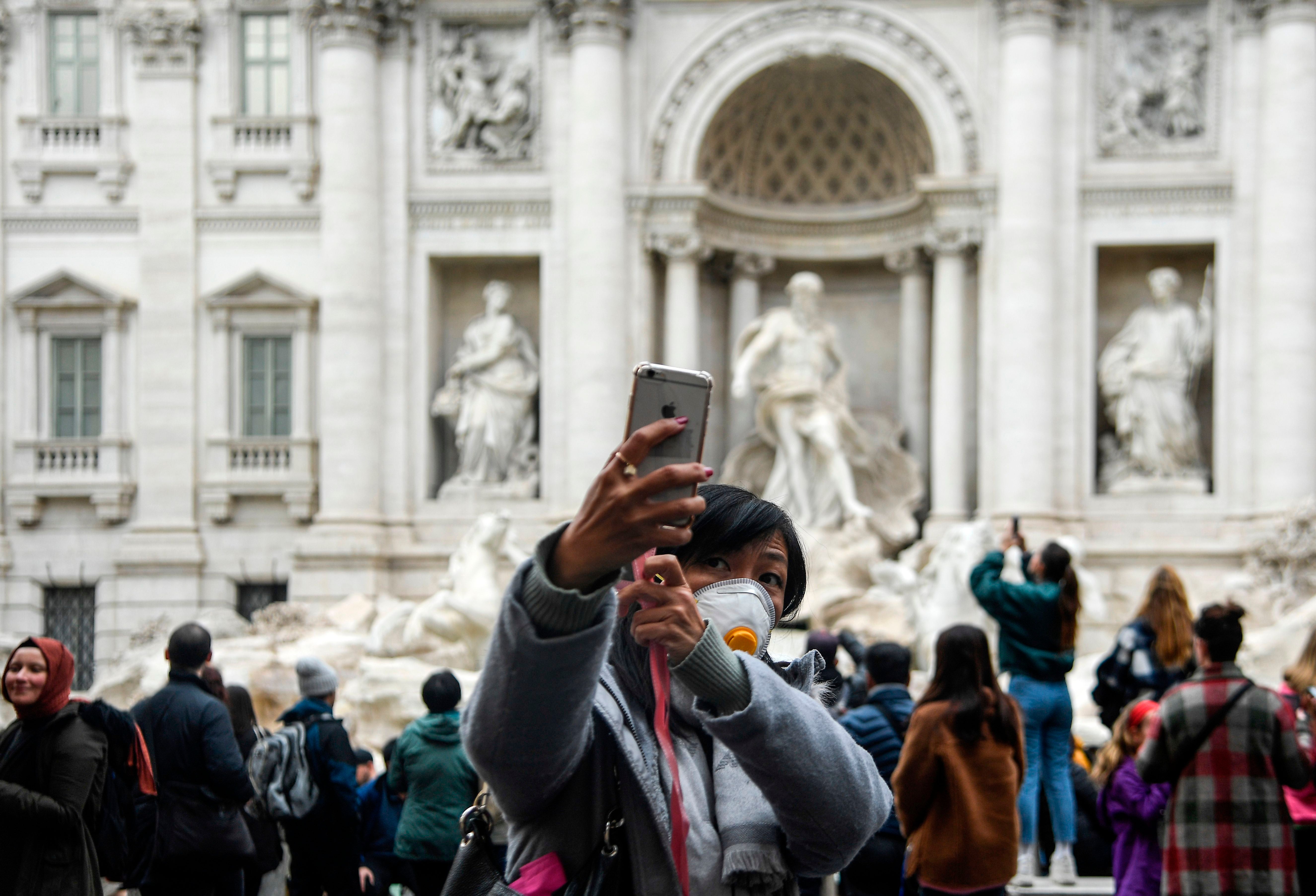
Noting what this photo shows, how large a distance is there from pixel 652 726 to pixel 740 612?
0.98ft

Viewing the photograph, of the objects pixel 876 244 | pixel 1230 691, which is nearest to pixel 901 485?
pixel 876 244

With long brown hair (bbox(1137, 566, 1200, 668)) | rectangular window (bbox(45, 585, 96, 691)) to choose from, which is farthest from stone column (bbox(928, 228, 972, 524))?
rectangular window (bbox(45, 585, 96, 691))

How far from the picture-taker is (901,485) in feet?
63.2

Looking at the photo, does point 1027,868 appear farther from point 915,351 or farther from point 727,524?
point 915,351

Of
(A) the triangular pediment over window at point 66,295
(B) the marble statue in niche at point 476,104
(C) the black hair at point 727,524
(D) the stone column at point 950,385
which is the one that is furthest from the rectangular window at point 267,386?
(C) the black hair at point 727,524

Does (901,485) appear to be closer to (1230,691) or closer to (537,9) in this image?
(537,9)

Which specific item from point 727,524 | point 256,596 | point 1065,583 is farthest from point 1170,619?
point 256,596

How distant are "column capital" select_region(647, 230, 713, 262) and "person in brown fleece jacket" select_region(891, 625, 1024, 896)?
43.5 feet

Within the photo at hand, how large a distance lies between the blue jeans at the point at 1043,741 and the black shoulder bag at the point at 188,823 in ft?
13.9

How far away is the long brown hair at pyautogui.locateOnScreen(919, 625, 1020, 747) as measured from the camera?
570 cm

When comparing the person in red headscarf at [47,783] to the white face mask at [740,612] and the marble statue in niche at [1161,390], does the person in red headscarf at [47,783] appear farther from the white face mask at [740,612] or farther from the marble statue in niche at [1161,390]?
the marble statue in niche at [1161,390]

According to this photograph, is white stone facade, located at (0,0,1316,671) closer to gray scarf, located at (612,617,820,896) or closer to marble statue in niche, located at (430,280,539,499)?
marble statue in niche, located at (430,280,539,499)

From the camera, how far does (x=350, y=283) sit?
18469 mm

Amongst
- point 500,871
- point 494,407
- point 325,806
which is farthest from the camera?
point 494,407
